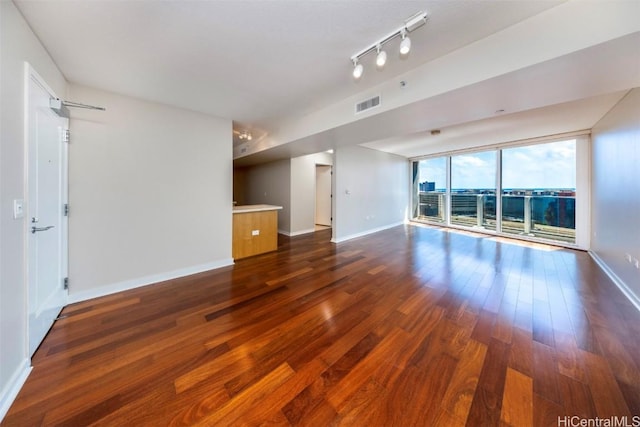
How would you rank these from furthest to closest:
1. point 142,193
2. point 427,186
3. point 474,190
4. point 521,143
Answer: point 427,186 → point 474,190 → point 521,143 → point 142,193

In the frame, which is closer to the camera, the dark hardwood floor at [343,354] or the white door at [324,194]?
the dark hardwood floor at [343,354]

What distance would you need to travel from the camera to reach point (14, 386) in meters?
1.34

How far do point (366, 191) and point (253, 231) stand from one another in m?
3.37

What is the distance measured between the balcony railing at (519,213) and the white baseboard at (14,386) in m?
8.06

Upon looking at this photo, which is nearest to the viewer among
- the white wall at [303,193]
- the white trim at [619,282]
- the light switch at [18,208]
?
the light switch at [18,208]

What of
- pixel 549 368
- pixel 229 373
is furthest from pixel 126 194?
pixel 549 368

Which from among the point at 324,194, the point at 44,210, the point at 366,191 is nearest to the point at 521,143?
the point at 366,191

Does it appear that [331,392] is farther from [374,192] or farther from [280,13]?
[374,192]

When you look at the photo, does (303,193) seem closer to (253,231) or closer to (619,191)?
(253,231)

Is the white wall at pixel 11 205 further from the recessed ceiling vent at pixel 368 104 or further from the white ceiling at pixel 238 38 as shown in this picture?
the recessed ceiling vent at pixel 368 104

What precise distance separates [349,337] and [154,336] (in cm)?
171

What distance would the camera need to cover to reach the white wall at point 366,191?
536 cm

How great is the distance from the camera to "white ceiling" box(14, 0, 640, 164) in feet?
5.04

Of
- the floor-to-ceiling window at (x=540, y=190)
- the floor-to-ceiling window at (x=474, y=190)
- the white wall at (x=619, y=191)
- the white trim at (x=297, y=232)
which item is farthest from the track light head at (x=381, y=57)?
the floor-to-ceiling window at (x=474, y=190)
